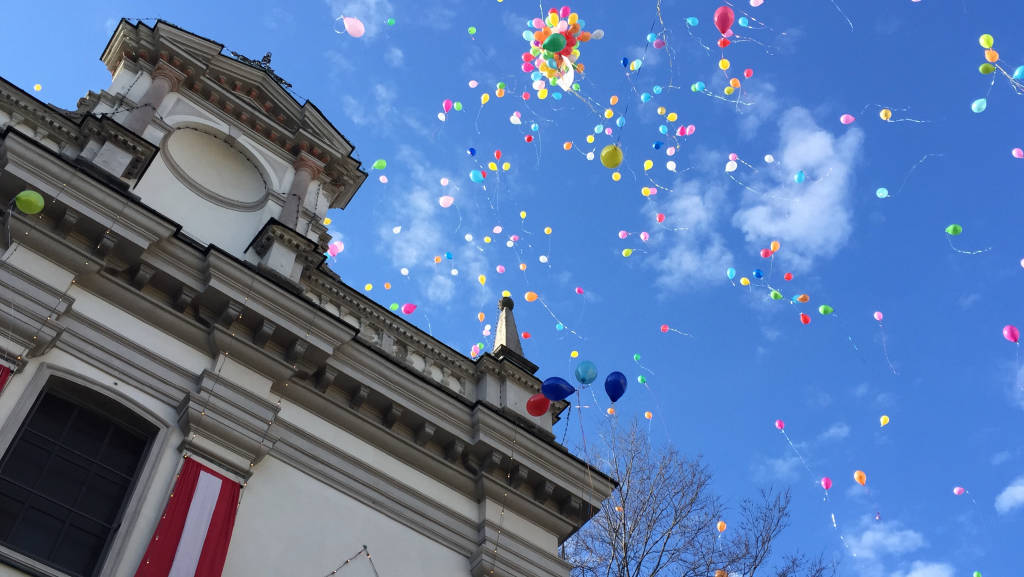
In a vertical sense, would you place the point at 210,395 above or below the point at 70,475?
above

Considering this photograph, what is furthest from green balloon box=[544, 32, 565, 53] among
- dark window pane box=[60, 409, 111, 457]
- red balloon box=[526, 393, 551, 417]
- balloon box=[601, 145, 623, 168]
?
dark window pane box=[60, 409, 111, 457]

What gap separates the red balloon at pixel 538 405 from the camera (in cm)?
1364

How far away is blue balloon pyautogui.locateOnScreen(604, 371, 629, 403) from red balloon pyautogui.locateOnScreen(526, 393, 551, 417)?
1084mm

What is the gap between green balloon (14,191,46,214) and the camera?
10580 mm

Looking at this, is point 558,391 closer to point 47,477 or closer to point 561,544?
point 561,544

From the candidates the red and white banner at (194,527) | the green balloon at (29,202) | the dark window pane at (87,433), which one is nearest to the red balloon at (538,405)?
the red and white banner at (194,527)

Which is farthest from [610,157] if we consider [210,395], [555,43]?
[210,395]

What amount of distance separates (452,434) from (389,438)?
90 cm

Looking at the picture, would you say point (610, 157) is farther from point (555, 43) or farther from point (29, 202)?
point (29, 202)

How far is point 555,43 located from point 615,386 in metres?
5.20

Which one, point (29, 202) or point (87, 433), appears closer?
point (29, 202)

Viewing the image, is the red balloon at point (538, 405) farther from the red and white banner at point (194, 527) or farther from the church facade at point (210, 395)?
the red and white banner at point (194, 527)

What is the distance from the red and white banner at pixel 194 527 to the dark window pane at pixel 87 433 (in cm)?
111

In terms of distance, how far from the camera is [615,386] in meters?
12.8
